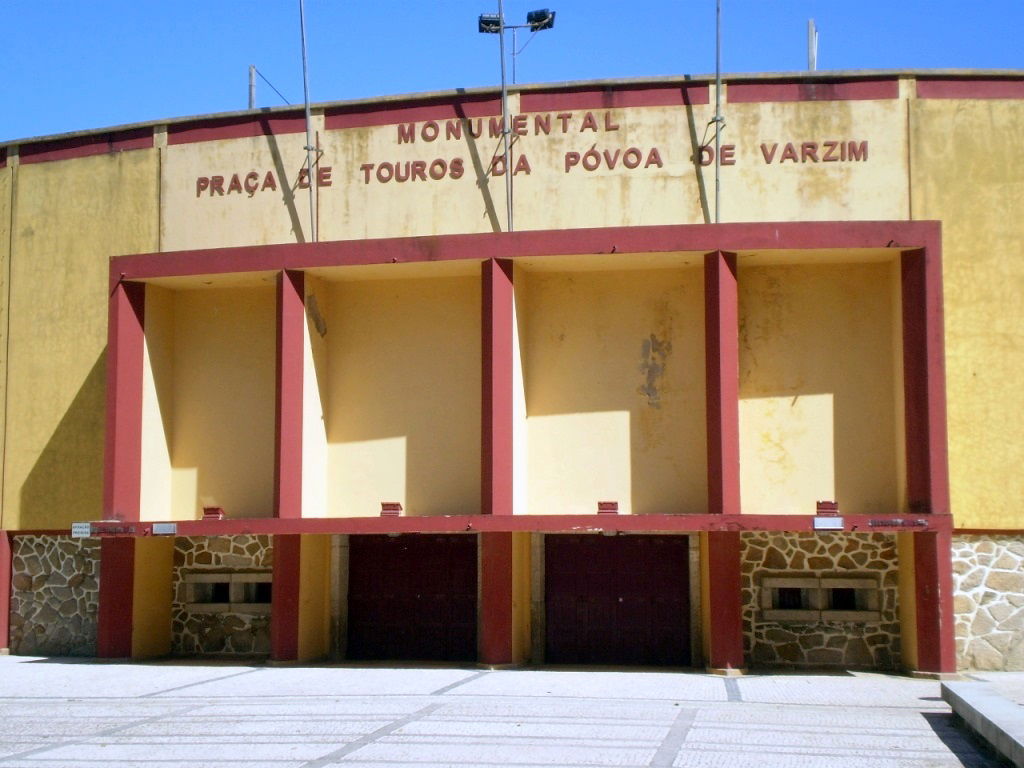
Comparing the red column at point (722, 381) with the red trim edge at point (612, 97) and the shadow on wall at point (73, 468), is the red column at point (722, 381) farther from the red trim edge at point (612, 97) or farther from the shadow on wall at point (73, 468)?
the shadow on wall at point (73, 468)

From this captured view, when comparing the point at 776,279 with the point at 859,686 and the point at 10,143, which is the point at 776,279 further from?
the point at 10,143

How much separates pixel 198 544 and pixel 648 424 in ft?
25.1

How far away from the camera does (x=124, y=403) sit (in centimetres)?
1836

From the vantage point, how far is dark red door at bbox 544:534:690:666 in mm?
19016

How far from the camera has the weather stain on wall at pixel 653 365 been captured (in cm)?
1778

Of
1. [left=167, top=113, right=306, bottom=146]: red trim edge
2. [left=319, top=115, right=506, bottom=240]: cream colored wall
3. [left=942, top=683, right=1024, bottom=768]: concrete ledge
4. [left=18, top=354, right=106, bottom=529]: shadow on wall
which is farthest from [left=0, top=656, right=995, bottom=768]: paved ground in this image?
[left=167, top=113, right=306, bottom=146]: red trim edge

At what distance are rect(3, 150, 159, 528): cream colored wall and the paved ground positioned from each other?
3622 millimetres

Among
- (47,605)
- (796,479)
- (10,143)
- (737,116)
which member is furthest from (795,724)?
(10,143)

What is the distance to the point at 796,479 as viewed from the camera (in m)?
17.5

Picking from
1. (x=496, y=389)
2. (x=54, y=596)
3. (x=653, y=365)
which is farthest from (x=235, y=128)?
(x=54, y=596)

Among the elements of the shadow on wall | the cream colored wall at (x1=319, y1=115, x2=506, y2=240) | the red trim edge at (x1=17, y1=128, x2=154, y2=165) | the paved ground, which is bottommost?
the paved ground

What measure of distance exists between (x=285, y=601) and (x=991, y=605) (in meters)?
9.89

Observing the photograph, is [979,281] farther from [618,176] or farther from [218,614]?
[218,614]

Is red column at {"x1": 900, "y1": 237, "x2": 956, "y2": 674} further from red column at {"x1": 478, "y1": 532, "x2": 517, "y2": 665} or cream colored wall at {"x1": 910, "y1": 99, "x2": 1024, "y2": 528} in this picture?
red column at {"x1": 478, "y1": 532, "x2": 517, "y2": 665}
